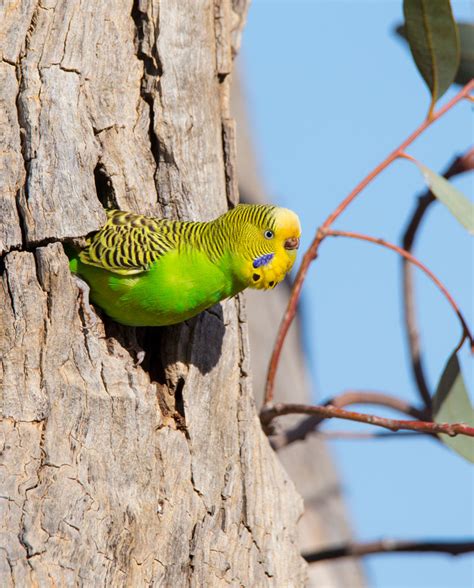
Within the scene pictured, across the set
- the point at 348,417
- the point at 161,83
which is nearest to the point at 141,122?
the point at 161,83

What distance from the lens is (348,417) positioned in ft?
11.1

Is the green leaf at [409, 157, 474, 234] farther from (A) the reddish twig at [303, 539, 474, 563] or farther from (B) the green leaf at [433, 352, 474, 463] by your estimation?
(A) the reddish twig at [303, 539, 474, 563]

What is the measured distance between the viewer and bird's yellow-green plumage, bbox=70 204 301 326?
3.27 m

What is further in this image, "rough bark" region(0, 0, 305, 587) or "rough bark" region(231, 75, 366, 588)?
"rough bark" region(231, 75, 366, 588)

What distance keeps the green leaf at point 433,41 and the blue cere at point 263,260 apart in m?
0.99

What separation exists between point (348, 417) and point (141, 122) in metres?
1.41

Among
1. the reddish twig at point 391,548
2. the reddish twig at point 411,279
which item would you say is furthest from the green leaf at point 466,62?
the reddish twig at point 391,548

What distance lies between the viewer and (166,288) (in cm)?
332

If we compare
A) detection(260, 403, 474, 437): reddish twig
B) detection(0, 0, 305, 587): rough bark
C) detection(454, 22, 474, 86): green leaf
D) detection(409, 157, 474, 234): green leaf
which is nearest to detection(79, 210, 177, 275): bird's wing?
detection(0, 0, 305, 587): rough bark

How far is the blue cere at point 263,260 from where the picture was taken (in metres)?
3.26

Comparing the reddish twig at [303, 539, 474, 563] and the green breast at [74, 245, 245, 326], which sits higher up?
the green breast at [74, 245, 245, 326]

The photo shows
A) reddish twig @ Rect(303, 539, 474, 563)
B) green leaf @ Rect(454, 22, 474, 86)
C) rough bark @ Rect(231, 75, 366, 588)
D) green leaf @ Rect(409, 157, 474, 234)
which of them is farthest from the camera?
rough bark @ Rect(231, 75, 366, 588)

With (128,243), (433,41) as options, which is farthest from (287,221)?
(433,41)

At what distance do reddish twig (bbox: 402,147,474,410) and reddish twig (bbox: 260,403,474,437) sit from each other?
905mm
